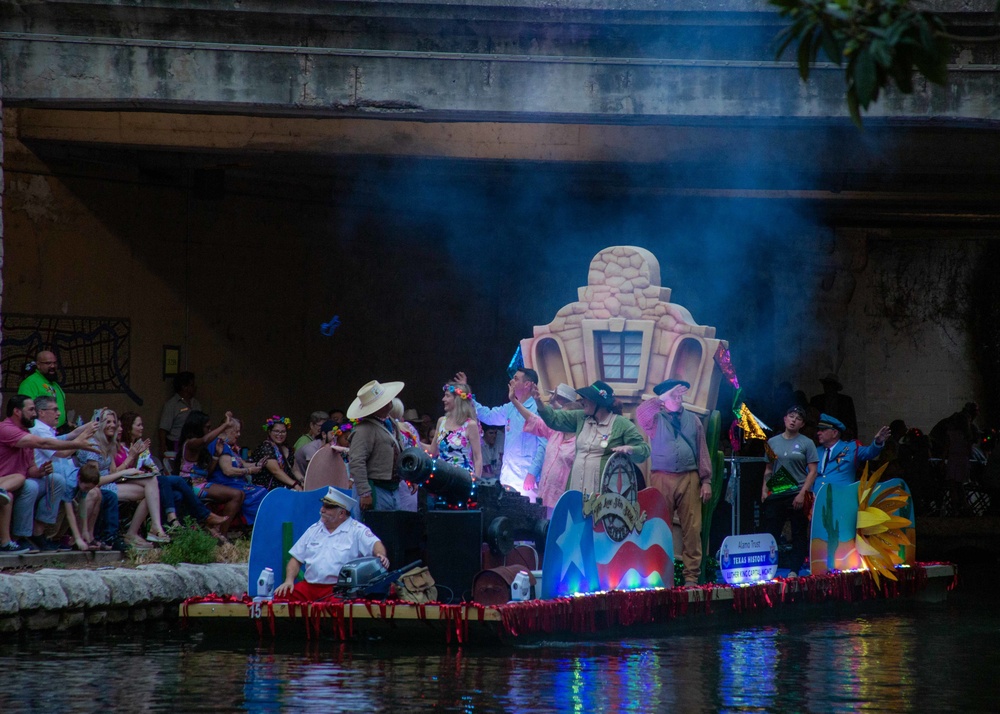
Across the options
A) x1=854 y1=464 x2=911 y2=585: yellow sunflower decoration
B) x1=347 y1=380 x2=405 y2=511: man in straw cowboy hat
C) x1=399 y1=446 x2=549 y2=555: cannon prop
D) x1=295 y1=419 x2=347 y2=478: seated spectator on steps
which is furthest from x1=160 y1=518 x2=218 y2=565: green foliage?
x1=854 y1=464 x2=911 y2=585: yellow sunflower decoration

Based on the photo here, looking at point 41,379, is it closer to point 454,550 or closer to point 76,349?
point 76,349

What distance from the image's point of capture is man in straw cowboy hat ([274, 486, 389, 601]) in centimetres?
1017

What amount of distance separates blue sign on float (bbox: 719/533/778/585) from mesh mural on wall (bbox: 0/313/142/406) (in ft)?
27.0

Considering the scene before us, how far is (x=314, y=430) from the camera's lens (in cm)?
1578

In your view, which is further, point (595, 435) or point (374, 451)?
point (595, 435)

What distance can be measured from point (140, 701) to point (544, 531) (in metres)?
4.24

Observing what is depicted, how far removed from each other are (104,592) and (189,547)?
1.41 meters

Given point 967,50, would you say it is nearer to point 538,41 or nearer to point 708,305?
point 538,41

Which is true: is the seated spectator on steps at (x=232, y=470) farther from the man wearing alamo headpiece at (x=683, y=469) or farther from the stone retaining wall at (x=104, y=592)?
the man wearing alamo headpiece at (x=683, y=469)

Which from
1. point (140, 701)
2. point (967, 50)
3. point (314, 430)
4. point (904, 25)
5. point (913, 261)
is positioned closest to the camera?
point (904, 25)

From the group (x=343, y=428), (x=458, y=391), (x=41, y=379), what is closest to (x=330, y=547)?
(x=343, y=428)

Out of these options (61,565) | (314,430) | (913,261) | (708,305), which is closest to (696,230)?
(708,305)

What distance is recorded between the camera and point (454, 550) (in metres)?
10.2

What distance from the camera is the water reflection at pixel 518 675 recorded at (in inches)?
302
